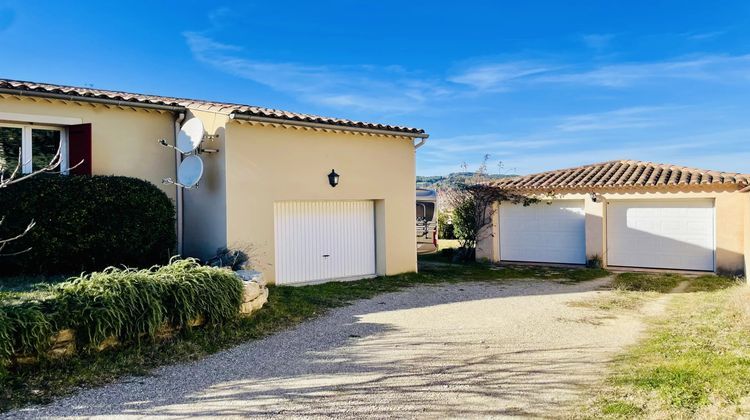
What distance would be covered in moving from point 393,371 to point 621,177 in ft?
42.5

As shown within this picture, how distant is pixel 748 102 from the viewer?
1648 cm

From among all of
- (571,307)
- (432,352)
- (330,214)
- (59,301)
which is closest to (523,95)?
(330,214)

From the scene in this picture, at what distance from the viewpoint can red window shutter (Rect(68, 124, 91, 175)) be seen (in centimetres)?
1050

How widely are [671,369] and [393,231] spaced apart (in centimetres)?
896

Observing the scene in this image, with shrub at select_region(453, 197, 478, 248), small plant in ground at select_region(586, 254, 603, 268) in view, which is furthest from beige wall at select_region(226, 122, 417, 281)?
small plant in ground at select_region(586, 254, 603, 268)

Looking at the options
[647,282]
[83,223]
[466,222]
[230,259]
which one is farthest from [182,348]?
[466,222]

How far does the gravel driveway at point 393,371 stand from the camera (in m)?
4.89

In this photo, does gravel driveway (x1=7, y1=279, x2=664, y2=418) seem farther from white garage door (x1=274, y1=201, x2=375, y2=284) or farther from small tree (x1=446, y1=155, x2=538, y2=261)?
small tree (x1=446, y1=155, x2=538, y2=261)

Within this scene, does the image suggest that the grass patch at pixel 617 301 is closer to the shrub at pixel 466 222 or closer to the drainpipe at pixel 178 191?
the shrub at pixel 466 222

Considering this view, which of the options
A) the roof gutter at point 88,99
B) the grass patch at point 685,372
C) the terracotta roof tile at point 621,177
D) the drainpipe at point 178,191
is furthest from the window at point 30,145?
the terracotta roof tile at point 621,177

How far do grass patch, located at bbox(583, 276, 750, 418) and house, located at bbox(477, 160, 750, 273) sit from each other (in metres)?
5.97

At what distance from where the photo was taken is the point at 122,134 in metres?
11.1

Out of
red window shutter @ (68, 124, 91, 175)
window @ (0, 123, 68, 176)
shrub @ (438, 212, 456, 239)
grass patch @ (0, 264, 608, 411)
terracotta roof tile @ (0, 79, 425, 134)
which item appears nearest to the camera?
grass patch @ (0, 264, 608, 411)

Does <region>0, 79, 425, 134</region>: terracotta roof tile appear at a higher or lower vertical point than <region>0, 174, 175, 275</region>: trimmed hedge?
higher
